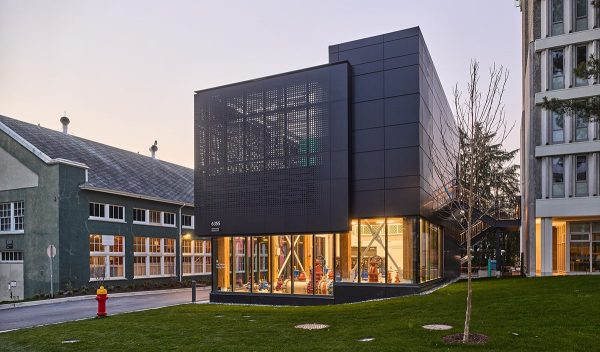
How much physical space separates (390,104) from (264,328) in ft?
38.6

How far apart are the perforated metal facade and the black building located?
49 mm

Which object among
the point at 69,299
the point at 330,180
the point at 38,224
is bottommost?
the point at 69,299

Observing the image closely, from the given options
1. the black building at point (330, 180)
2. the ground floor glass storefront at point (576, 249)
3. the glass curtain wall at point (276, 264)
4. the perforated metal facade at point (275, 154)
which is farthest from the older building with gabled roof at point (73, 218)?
the ground floor glass storefront at point (576, 249)

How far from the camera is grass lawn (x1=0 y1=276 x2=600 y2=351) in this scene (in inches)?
429

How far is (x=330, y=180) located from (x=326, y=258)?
11.5 feet

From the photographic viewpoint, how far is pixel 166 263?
39844mm

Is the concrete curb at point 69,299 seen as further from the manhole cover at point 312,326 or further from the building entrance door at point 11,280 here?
the manhole cover at point 312,326

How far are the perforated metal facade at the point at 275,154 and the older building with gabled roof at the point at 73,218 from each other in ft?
37.4

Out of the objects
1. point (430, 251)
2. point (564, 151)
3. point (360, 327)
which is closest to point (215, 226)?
point (430, 251)

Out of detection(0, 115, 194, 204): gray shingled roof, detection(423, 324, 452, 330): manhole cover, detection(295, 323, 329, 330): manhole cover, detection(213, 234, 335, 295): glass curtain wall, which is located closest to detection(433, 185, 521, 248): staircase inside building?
detection(213, 234, 335, 295): glass curtain wall

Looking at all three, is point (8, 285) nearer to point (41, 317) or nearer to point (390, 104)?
point (41, 317)

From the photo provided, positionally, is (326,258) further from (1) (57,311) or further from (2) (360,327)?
(1) (57,311)

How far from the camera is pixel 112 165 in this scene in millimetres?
39531

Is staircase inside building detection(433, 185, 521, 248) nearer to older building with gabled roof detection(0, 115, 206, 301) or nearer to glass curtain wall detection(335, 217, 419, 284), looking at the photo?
glass curtain wall detection(335, 217, 419, 284)
